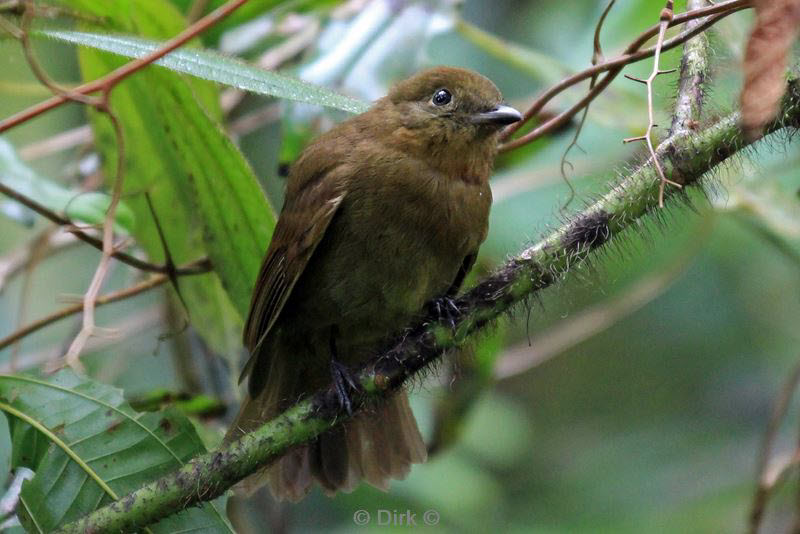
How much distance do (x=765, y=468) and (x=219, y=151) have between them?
175 centimetres

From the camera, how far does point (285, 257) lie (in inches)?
118

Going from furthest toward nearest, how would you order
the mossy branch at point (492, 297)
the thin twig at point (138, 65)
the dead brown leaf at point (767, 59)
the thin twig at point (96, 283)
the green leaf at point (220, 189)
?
the green leaf at point (220, 189)
the thin twig at point (96, 283)
the thin twig at point (138, 65)
the mossy branch at point (492, 297)
the dead brown leaf at point (767, 59)

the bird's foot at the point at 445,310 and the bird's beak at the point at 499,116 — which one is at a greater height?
the bird's beak at the point at 499,116

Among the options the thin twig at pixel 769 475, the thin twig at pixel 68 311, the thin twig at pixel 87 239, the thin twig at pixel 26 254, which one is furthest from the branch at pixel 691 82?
the thin twig at pixel 26 254

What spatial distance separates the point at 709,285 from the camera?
218 inches

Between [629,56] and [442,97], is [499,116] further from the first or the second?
[629,56]

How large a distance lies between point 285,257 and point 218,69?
0.89 m

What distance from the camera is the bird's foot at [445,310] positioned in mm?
2113

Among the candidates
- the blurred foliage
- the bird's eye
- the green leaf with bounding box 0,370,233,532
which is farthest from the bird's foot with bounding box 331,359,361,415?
the bird's eye

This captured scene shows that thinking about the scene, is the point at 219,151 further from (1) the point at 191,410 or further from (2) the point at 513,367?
(2) the point at 513,367

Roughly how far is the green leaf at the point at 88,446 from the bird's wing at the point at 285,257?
1.76 ft

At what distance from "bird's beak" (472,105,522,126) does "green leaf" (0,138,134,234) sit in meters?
1.08
